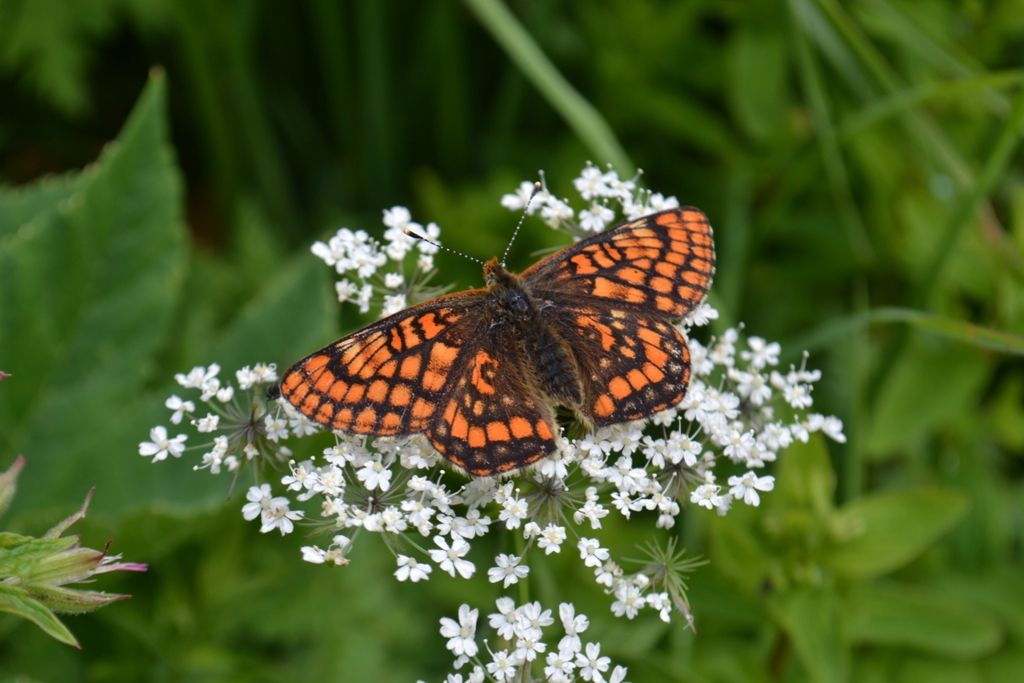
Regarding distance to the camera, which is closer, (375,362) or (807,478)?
(375,362)

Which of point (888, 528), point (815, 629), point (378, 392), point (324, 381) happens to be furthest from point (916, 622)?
point (324, 381)

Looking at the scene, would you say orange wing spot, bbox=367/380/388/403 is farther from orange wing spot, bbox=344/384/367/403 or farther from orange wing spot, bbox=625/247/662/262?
orange wing spot, bbox=625/247/662/262

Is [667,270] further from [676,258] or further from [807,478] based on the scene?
[807,478]

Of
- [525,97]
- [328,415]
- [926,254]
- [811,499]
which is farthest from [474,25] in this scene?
[328,415]

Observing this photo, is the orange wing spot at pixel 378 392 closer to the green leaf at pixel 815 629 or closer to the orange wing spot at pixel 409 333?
the orange wing spot at pixel 409 333

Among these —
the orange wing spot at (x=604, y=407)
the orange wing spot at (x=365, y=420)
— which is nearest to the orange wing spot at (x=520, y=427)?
the orange wing spot at (x=604, y=407)

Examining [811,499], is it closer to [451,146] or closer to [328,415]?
[328,415]
